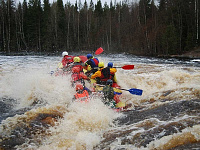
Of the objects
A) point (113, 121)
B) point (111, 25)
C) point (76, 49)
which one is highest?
point (111, 25)

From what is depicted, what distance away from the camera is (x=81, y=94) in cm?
585

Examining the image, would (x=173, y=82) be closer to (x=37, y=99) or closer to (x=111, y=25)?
(x=37, y=99)

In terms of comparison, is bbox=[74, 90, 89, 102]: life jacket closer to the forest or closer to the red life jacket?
the red life jacket

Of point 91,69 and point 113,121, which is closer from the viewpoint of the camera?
point 113,121

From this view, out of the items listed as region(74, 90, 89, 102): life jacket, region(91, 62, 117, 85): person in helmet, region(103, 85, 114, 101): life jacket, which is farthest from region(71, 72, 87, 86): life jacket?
region(103, 85, 114, 101): life jacket

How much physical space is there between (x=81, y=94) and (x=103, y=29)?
2879cm

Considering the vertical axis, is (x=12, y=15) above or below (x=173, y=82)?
above

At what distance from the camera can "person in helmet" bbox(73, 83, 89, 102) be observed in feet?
18.4

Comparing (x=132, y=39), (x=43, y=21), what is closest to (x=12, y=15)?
(x=43, y=21)

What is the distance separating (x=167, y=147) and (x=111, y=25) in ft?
103

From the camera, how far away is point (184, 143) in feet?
9.79

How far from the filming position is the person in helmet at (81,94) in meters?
5.62

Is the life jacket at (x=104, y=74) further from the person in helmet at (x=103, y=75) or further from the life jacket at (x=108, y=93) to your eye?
the life jacket at (x=108, y=93)

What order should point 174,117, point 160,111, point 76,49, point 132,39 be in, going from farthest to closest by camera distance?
point 76,49 → point 132,39 → point 160,111 → point 174,117
